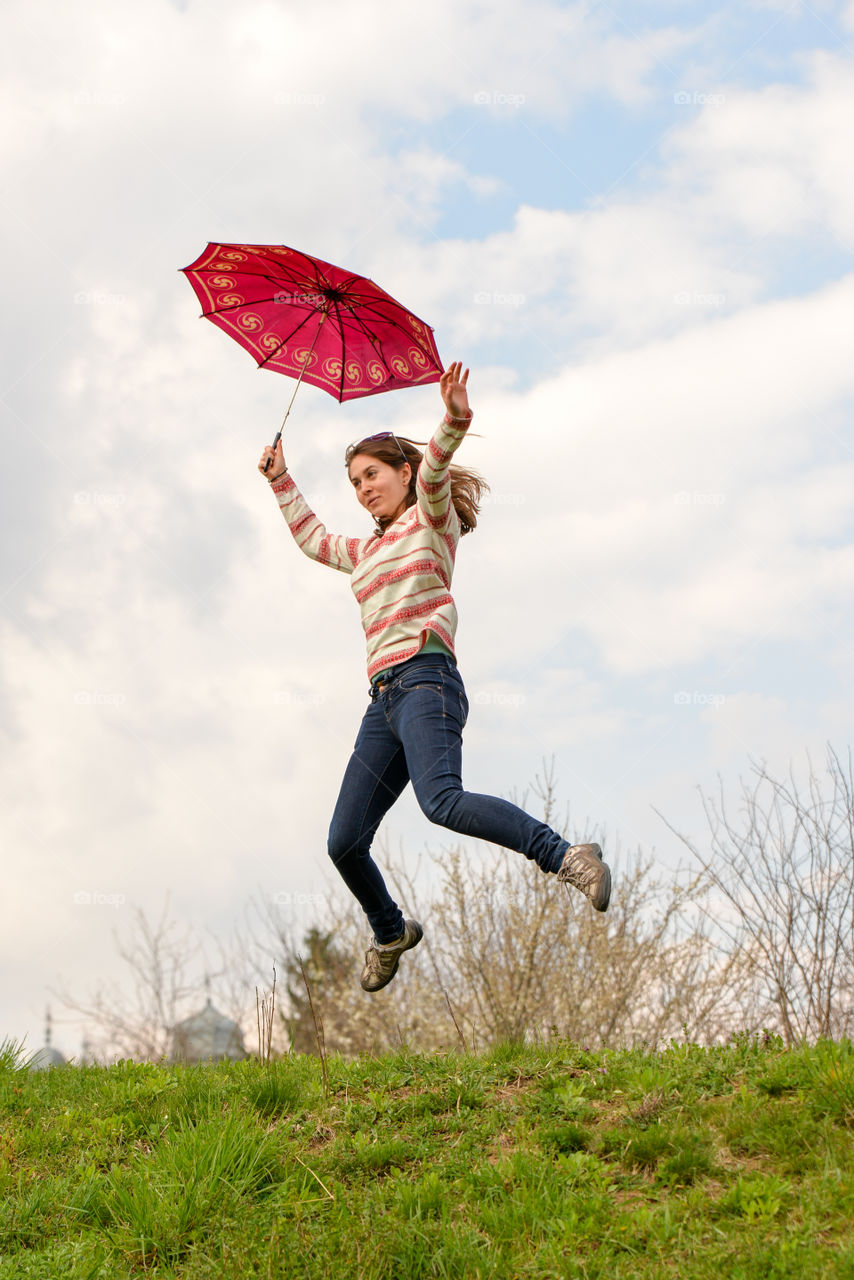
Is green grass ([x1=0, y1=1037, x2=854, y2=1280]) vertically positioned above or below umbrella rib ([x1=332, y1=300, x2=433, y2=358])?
below

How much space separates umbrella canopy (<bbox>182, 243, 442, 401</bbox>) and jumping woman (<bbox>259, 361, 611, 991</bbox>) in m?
0.47

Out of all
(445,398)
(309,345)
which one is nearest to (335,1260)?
(445,398)

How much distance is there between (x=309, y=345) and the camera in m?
4.98

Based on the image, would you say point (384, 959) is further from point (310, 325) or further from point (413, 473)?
point (310, 325)

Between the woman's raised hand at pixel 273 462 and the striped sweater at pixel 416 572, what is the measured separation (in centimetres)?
68

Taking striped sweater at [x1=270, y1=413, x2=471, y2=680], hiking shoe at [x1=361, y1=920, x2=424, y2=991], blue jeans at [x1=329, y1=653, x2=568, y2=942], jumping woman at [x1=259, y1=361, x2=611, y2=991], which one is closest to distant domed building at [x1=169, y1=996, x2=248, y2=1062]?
hiking shoe at [x1=361, y1=920, x2=424, y2=991]

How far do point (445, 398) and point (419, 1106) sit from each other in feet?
8.57

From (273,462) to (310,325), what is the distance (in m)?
0.70

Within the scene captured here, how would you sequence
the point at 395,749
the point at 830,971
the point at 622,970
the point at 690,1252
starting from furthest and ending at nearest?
the point at 622,970, the point at 830,971, the point at 395,749, the point at 690,1252

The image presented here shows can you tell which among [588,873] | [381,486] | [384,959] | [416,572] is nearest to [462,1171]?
[588,873]

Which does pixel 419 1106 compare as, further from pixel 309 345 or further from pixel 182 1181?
pixel 309 345

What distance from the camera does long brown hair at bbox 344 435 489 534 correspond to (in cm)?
458

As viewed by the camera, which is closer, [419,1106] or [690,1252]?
[690,1252]

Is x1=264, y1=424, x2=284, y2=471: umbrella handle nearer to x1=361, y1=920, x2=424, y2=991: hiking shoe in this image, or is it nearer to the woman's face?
the woman's face
